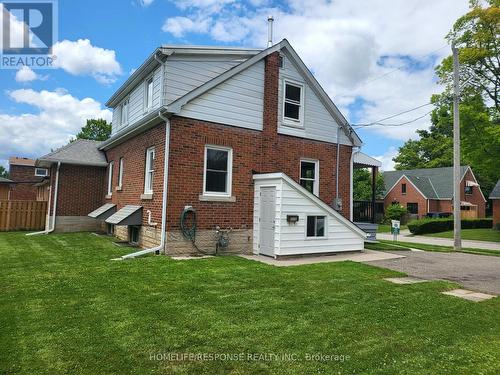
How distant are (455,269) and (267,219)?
5485 mm

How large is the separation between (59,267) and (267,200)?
5.88m

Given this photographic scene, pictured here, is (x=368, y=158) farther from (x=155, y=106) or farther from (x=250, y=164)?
(x=155, y=106)

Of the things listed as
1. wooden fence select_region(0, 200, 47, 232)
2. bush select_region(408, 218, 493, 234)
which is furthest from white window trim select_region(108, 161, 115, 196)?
bush select_region(408, 218, 493, 234)

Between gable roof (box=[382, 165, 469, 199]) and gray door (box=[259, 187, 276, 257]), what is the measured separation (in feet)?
117

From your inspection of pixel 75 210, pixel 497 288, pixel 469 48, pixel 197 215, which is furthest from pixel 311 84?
pixel 469 48

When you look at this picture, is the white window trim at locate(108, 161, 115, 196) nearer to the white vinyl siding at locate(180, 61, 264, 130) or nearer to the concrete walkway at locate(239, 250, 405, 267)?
the white vinyl siding at locate(180, 61, 264, 130)

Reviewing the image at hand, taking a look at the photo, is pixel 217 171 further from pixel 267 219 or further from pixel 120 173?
pixel 120 173

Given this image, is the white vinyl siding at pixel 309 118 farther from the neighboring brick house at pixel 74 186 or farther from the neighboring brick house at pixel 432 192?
the neighboring brick house at pixel 432 192

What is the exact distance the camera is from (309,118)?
13.4m

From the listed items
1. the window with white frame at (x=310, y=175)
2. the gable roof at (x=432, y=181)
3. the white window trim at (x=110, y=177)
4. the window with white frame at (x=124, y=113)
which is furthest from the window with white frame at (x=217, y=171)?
the gable roof at (x=432, y=181)

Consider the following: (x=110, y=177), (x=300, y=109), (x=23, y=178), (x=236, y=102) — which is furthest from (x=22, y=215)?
(x=23, y=178)

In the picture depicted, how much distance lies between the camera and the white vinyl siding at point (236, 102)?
10.6m

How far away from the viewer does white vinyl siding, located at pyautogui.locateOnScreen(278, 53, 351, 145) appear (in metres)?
12.6

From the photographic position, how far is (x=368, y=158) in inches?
647
